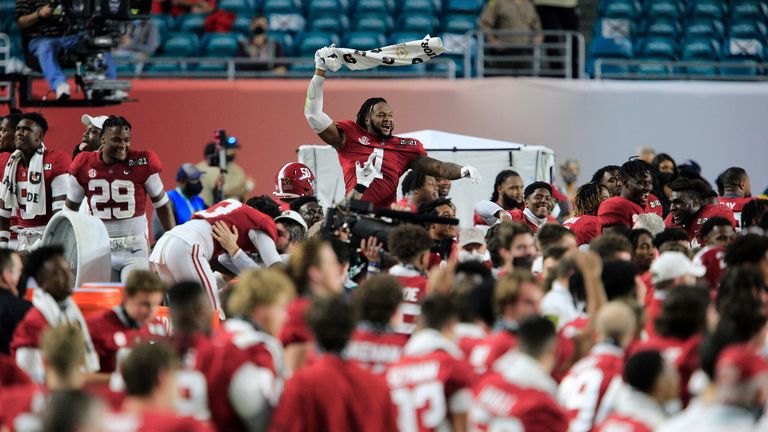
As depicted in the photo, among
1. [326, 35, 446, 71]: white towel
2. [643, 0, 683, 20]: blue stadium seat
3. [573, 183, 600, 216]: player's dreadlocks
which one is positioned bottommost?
[573, 183, 600, 216]: player's dreadlocks

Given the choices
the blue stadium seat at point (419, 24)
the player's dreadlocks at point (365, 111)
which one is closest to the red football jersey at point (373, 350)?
the player's dreadlocks at point (365, 111)

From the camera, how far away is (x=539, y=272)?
805 cm

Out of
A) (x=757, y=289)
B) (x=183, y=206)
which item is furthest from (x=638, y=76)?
(x=757, y=289)

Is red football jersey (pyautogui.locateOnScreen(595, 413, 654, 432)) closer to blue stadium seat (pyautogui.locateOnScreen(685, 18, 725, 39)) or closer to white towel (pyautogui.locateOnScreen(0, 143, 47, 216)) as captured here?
white towel (pyautogui.locateOnScreen(0, 143, 47, 216))

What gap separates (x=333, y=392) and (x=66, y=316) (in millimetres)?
2348

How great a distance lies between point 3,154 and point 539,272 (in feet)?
16.6

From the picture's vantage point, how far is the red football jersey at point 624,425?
203 inches

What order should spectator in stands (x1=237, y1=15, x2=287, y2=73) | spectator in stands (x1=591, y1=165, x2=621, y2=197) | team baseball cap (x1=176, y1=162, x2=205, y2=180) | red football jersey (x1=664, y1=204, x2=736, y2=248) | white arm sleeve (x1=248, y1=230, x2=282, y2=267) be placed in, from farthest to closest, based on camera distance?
spectator in stands (x1=237, y1=15, x2=287, y2=73) → team baseball cap (x1=176, y1=162, x2=205, y2=180) → spectator in stands (x1=591, y1=165, x2=621, y2=197) → red football jersey (x1=664, y1=204, x2=736, y2=248) → white arm sleeve (x1=248, y1=230, x2=282, y2=267)

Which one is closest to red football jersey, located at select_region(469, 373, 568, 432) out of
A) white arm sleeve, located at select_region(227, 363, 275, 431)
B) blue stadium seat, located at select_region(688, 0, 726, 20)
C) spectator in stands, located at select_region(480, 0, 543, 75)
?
white arm sleeve, located at select_region(227, 363, 275, 431)

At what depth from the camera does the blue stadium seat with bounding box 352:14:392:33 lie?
18.4 m

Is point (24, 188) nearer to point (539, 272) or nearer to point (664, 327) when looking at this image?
point (539, 272)

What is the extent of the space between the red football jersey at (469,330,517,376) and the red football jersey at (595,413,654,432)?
2.05 feet

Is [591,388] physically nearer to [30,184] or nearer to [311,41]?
[30,184]

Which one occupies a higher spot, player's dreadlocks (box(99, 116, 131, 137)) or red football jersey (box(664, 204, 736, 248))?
player's dreadlocks (box(99, 116, 131, 137))
